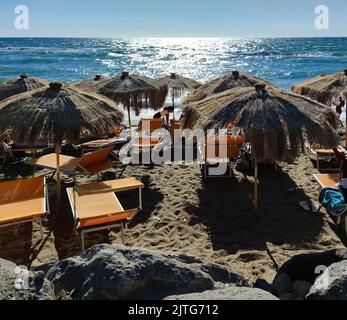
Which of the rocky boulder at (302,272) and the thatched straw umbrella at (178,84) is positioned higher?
the thatched straw umbrella at (178,84)

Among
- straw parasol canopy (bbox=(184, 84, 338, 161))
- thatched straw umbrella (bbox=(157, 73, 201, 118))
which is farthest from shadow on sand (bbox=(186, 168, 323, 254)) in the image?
thatched straw umbrella (bbox=(157, 73, 201, 118))

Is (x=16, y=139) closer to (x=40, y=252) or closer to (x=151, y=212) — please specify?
(x=40, y=252)

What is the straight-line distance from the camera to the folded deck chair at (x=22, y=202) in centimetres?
466

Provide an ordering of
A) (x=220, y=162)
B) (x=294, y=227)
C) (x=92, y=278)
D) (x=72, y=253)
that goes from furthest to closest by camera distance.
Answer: (x=220, y=162)
(x=294, y=227)
(x=72, y=253)
(x=92, y=278)

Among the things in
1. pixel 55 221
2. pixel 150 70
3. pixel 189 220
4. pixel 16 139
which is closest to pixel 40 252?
pixel 55 221

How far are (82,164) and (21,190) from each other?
1.25m

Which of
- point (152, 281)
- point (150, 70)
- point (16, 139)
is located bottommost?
point (152, 281)

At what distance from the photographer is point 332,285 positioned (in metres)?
2.70

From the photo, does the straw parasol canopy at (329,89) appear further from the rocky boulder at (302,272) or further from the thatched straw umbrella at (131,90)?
the rocky boulder at (302,272)

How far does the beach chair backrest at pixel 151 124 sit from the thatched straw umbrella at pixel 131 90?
1.66 ft

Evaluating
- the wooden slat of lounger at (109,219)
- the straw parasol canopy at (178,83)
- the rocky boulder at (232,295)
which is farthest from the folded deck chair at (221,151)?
the rocky boulder at (232,295)

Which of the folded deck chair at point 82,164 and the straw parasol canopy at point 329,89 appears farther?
the straw parasol canopy at point 329,89

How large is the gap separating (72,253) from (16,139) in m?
1.91

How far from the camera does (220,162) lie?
7.27 m
